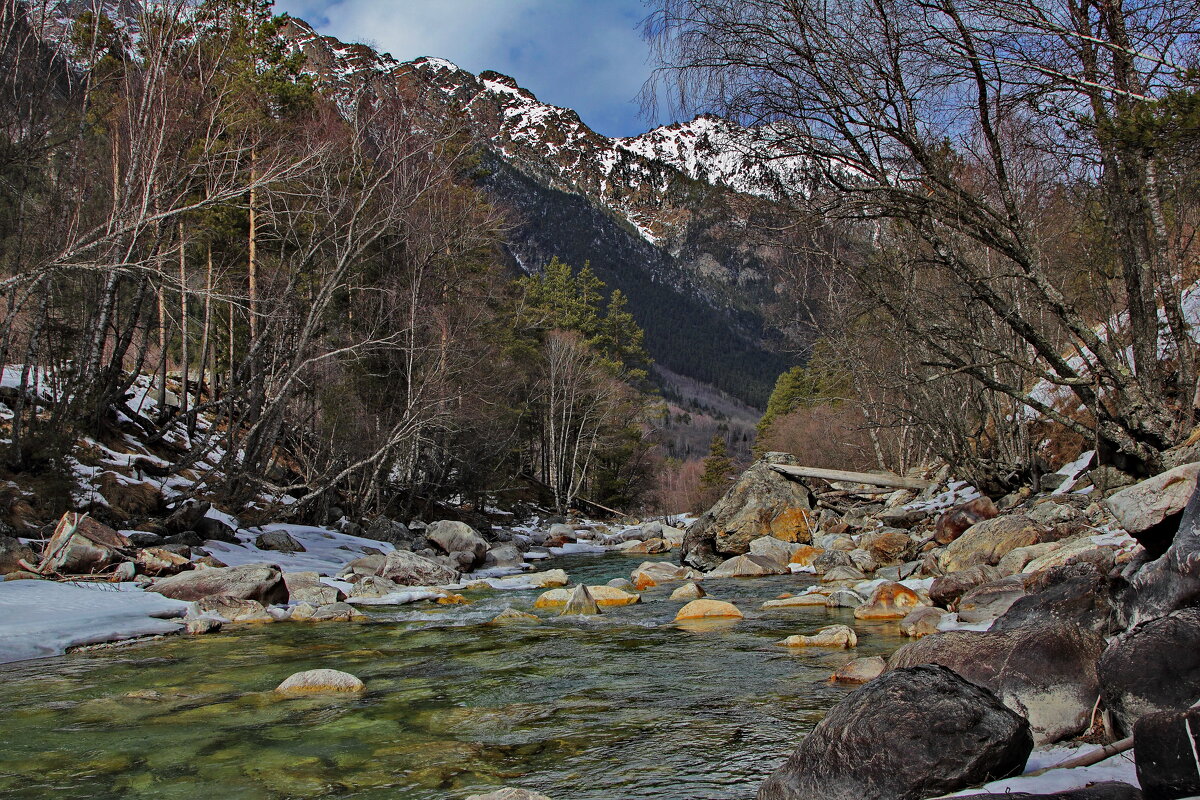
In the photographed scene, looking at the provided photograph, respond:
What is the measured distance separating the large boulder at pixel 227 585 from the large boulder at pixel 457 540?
23.9ft

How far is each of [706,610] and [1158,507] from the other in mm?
5835

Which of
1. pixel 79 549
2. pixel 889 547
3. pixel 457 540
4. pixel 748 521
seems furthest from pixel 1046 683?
pixel 457 540

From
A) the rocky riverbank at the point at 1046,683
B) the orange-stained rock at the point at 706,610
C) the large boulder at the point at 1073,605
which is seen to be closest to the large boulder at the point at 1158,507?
the rocky riverbank at the point at 1046,683

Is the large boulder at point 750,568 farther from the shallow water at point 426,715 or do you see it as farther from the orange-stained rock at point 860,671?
the orange-stained rock at point 860,671

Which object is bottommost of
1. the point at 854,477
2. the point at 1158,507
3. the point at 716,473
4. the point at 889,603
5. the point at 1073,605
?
the point at 889,603

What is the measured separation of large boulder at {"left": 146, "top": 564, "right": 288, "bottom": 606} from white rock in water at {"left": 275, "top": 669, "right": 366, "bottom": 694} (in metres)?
4.00

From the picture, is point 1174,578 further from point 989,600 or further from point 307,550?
point 307,550

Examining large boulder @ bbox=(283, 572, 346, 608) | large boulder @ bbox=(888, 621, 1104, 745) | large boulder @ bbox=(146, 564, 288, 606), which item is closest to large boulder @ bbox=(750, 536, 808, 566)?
large boulder @ bbox=(283, 572, 346, 608)

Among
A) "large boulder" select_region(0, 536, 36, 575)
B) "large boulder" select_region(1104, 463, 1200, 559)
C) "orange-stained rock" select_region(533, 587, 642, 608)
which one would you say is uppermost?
"large boulder" select_region(1104, 463, 1200, 559)

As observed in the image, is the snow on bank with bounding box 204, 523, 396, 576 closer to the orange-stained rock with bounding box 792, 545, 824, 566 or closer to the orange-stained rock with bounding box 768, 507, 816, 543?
the orange-stained rock with bounding box 792, 545, 824, 566

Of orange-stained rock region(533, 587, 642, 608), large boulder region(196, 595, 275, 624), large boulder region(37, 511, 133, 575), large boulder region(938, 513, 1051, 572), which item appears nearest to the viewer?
large boulder region(196, 595, 275, 624)

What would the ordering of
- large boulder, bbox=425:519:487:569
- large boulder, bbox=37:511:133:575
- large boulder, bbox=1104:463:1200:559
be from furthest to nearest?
large boulder, bbox=425:519:487:569
large boulder, bbox=37:511:133:575
large boulder, bbox=1104:463:1200:559

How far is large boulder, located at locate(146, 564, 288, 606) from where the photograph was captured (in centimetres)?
918

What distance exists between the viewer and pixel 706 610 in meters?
9.27
